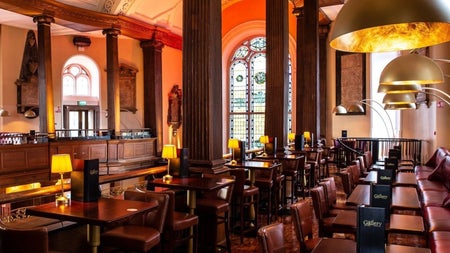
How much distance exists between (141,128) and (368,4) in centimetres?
1330

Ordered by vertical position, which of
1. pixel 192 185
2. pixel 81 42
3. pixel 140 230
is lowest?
pixel 140 230

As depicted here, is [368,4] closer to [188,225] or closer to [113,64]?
[188,225]

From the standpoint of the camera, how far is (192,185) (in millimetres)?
3730

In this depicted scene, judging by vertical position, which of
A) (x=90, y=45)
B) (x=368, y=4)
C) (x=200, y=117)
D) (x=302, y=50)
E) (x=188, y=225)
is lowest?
(x=188, y=225)

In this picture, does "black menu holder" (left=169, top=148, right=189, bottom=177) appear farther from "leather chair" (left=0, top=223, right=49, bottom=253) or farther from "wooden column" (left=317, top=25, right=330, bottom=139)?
"wooden column" (left=317, top=25, right=330, bottom=139)

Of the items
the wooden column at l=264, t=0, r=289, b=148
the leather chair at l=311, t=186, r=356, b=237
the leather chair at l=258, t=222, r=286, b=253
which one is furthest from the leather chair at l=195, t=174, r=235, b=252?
→ the wooden column at l=264, t=0, r=289, b=148

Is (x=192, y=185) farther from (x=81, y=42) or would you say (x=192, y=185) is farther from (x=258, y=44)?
(x=258, y=44)

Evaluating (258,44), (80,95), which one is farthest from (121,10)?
(258,44)

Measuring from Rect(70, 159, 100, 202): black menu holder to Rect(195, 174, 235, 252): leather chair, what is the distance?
1.25m

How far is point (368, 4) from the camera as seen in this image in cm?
150

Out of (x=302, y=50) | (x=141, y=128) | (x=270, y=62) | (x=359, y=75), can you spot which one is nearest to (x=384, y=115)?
(x=359, y=75)

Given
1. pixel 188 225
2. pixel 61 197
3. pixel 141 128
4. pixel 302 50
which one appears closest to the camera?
pixel 61 197

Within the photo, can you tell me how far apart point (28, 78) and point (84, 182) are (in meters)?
10.5

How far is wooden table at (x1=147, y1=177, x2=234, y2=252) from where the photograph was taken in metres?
3.67
